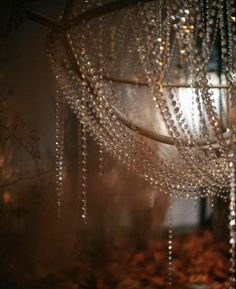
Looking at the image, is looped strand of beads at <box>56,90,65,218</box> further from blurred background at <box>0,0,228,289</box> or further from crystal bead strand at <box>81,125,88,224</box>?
crystal bead strand at <box>81,125,88,224</box>

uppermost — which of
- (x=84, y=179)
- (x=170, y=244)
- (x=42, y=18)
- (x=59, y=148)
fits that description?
(x=42, y=18)

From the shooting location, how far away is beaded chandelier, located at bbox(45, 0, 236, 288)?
2049mm

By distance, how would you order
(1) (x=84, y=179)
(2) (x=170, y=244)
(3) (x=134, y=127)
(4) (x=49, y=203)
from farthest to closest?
(2) (x=170, y=244) → (1) (x=84, y=179) → (4) (x=49, y=203) → (3) (x=134, y=127)

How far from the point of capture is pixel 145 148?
2.59 m

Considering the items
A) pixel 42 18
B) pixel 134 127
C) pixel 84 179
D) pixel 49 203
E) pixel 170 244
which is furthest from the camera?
pixel 170 244

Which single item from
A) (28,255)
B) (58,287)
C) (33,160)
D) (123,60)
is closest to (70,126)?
(33,160)

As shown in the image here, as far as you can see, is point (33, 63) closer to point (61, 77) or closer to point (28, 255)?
point (61, 77)

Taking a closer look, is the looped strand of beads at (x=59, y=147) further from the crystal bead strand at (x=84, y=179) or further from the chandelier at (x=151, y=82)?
the crystal bead strand at (x=84, y=179)

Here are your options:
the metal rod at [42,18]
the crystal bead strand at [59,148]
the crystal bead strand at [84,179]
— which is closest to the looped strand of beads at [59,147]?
the crystal bead strand at [59,148]

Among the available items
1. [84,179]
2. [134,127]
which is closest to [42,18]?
[134,127]

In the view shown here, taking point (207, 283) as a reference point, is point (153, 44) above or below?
above

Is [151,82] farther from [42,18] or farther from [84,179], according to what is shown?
[84,179]

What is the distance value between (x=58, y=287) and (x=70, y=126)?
3.84 ft

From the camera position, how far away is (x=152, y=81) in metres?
2.07
